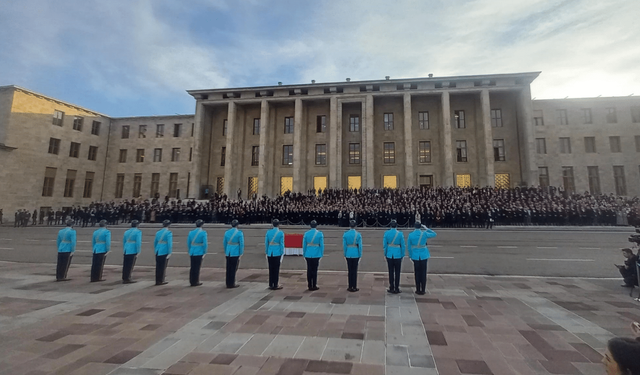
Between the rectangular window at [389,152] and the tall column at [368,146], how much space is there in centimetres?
215

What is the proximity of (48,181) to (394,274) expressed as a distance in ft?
140

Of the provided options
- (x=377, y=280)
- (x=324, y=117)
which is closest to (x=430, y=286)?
(x=377, y=280)

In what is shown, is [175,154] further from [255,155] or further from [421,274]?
[421,274]

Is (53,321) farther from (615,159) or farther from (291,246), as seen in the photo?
(615,159)

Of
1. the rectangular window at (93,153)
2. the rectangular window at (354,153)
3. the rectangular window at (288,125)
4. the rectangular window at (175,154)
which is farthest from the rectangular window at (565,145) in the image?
the rectangular window at (93,153)

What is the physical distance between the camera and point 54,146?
3388 centimetres

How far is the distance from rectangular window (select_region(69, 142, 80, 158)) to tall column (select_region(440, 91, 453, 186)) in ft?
149

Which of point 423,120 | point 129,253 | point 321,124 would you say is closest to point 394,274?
point 129,253

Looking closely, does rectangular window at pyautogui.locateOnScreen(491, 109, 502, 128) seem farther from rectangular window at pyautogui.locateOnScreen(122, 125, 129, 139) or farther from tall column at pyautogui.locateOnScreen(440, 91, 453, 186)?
rectangular window at pyautogui.locateOnScreen(122, 125, 129, 139)

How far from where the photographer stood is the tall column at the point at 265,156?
35250 mm

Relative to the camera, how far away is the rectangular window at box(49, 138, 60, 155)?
110ft

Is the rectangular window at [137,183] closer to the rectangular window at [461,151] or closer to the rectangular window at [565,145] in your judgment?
the rectangular window at [461,151]

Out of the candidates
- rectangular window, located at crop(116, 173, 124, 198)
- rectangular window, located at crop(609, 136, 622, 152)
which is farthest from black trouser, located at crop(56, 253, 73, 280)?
rectangular window, located at crop(609, 136, 622, 152)

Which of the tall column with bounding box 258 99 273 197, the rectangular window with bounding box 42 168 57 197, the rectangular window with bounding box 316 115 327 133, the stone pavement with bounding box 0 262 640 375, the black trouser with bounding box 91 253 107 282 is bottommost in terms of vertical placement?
the stone pavement with bounding box 0 262 640 375
